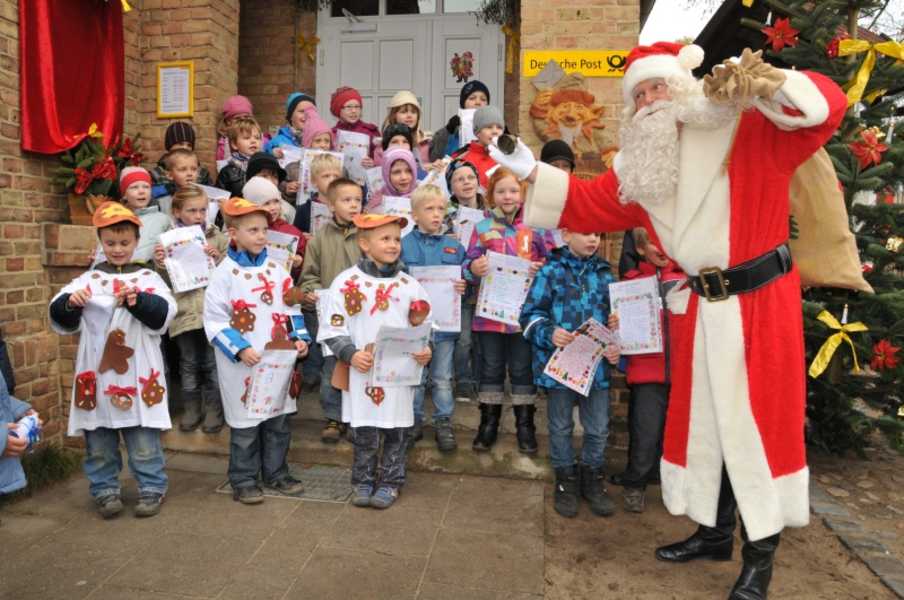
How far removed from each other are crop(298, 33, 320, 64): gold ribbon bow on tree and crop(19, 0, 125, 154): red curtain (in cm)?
311

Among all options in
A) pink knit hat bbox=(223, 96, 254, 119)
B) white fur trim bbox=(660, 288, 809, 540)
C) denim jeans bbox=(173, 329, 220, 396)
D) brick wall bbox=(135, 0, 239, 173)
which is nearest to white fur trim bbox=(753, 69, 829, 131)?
white fur trim bbox=(660, 288, 809, 540)

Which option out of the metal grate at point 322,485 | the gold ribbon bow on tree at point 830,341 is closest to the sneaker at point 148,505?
the metal grate at point 322,485

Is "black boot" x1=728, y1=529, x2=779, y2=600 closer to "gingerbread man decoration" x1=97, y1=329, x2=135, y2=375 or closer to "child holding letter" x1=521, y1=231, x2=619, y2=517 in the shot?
"child holding letter" x1=521, y1=231, x2=619, y2=517

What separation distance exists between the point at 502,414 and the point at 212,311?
1968 millimetres

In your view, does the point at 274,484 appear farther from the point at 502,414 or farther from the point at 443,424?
the point at 502,414

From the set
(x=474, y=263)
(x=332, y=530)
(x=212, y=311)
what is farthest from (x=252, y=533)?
(x=474, y=263)

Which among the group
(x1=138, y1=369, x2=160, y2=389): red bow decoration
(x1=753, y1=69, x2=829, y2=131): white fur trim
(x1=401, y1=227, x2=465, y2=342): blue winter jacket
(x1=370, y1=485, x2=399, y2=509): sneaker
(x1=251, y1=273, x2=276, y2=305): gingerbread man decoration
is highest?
(x1=753, y1=69, x2=829, y2=131): white fur trim

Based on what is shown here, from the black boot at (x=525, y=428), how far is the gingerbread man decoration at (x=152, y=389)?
2037 millimetres

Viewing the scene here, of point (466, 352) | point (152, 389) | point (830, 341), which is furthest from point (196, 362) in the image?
point (830, 341)

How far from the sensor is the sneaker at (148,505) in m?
3.59

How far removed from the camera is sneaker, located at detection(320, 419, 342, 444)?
14.5 ft

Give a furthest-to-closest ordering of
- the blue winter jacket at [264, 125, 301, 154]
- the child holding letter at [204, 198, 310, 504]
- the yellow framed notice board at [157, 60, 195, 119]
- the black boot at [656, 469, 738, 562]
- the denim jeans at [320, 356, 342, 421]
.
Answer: the yellow framed notice board at [157, 60, 195, 119]
the blue winter jacket at [264, 125, 301, 154]
the denim jeans at [320, 356, 342, 421]
the child holding letter at [204, 198, 310, 504]
the black boot at [656, 469, 738, 562]

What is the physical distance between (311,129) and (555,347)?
2.91m

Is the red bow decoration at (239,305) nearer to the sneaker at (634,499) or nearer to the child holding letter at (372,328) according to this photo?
the child holding letter at (372,328)
